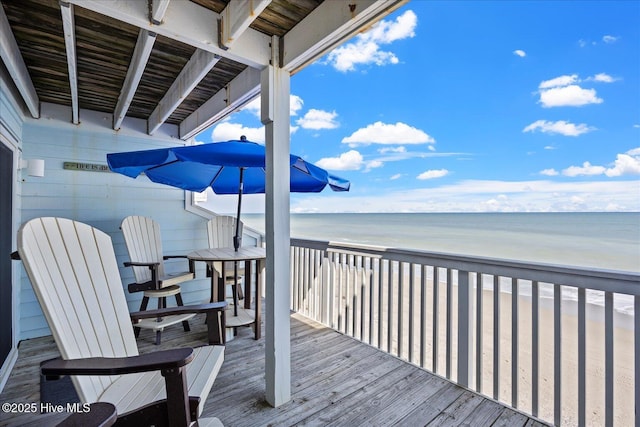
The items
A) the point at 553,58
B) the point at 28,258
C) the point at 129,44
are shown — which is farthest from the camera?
the point at 553,58

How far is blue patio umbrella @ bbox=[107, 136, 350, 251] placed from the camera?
2.48 meters

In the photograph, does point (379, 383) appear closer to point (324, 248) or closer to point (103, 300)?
point (324, 248)

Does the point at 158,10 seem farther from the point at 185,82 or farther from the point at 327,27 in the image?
the point at 185,82

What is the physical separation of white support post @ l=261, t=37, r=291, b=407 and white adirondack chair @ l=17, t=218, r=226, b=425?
40 cm

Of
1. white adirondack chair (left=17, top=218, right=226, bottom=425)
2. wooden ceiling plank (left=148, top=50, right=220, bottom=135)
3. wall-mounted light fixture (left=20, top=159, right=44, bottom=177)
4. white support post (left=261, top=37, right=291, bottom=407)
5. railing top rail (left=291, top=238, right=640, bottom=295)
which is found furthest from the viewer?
wall-mounted light fixture (left=20, top=159, right=44, bottom=177)

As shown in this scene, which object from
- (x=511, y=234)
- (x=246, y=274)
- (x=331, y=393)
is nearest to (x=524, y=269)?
(x=331, y=393)

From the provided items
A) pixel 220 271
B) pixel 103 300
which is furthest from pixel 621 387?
pixel 103 300

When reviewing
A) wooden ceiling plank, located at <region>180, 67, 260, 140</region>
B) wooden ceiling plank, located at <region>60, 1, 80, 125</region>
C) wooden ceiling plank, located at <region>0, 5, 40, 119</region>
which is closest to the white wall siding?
wooden ceiling plank, located at <region>0, 5, 40, 119</region>

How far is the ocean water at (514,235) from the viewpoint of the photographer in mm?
10018

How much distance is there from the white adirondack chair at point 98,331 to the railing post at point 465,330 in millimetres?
A: 1791

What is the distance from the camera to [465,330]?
2.31 metres

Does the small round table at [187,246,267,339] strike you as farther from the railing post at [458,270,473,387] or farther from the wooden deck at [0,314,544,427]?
the railing post at [458,270,473,387]

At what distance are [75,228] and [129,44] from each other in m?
1.50

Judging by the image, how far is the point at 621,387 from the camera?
2.93m
